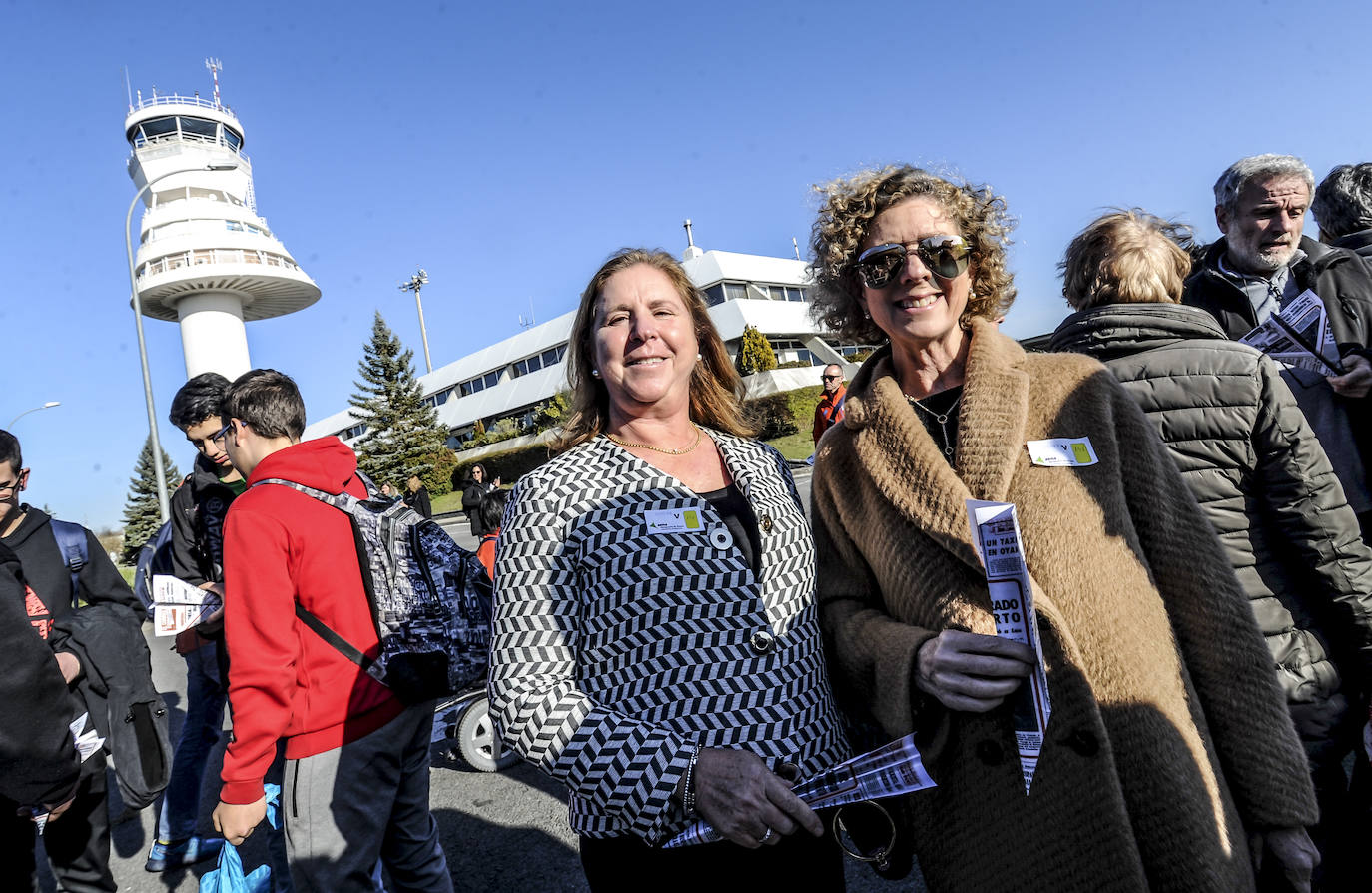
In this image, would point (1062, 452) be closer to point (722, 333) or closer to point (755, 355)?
point (755, 355)

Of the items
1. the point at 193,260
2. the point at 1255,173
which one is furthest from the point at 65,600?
the point at 193,260

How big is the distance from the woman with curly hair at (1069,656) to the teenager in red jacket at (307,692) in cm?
172

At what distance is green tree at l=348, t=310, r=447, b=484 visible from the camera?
149 ft

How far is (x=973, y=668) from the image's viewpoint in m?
1.49

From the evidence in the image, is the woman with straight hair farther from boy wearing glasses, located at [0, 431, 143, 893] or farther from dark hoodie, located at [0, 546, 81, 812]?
boy wearing glasses, located at [0, 431, 143, 893]

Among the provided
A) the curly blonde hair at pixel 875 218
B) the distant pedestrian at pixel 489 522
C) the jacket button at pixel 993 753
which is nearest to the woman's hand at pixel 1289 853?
the jacket button at pixel 993 753

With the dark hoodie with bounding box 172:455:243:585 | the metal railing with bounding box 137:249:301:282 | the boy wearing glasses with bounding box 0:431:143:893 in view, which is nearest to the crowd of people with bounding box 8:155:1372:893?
the boy wearing glasses with bounding box 0:431:143:893

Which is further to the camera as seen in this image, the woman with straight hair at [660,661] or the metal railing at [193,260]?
the metal railing at [193,260]

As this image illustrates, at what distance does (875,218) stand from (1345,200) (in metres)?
3.40

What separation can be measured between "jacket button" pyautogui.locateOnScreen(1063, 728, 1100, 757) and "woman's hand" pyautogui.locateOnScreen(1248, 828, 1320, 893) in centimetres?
49

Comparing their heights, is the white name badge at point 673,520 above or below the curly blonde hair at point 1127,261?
below

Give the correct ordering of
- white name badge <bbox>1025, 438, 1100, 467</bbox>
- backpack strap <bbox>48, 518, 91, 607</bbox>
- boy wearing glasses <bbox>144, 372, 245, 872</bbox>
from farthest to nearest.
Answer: boy wearing glasses <bbox>144, 372, 245, 872</bbox>
backpack strap <bbox>48, 518, 91, 607</bbox>
white name badge <bbox>1025, 438, 1100, 467</bbox>

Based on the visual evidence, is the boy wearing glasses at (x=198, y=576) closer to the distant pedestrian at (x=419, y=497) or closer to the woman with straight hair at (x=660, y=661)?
the woman with straight hair at (x=660, y=661)

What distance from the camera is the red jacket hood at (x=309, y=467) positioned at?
2.71 metres
